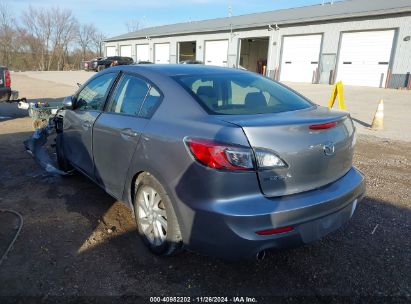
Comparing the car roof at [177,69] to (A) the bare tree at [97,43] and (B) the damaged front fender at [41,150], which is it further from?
(A) the bare tree at [97,43]

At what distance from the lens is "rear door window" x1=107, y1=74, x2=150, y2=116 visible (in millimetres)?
3105

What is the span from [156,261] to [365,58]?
21663mm

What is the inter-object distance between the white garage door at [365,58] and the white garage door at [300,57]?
1995 mm

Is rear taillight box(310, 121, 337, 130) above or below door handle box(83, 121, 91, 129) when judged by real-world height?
above

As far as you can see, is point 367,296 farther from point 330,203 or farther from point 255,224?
point 255,224

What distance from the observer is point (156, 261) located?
2.87 meters

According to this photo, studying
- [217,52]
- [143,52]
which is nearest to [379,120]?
[217,52]

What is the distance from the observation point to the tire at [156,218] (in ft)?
8.61

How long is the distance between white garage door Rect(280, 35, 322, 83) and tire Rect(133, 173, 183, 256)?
75.7ft

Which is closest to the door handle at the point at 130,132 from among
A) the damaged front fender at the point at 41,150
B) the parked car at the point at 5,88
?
the damaged front fender at the point at 41,150

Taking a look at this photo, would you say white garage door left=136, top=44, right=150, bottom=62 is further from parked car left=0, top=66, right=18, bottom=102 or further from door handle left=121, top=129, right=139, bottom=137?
door handle left=121, top=129, right=139, bottom=137

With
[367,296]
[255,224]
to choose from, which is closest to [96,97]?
[255,224]

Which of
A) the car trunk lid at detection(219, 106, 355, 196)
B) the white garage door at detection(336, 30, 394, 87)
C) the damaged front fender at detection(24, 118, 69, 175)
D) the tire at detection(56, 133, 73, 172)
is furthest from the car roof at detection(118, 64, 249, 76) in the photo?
the white garage door at detection(336, 30, 394, 87)

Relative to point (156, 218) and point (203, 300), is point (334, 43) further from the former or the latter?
point (203, 300)
